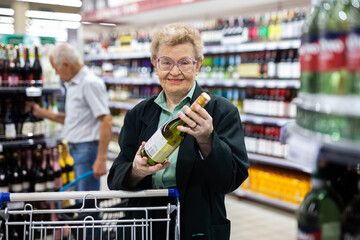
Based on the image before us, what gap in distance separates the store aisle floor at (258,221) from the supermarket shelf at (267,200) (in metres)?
0.07

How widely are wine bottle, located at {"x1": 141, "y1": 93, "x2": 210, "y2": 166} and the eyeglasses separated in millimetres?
298

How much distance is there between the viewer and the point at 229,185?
5.46ft

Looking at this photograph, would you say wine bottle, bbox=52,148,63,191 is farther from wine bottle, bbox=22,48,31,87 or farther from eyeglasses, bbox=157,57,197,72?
eyeglasses, bbox=157,57,197,72

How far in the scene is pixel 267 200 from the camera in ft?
17.1

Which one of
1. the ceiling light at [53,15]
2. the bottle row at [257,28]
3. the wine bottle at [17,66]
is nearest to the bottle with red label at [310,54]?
the wine bottle at [17,66]

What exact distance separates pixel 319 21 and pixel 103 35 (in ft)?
31.1

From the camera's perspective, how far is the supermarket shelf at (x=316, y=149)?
0.81 m

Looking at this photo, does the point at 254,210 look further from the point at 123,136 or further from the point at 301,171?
the point at 123,136

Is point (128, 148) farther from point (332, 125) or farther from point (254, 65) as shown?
point (254, 65)

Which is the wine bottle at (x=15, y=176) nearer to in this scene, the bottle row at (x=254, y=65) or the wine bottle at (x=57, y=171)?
the wine bottle at (x=57, y=171)

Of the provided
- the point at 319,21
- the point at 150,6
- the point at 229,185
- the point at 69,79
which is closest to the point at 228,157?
the point at 229,185

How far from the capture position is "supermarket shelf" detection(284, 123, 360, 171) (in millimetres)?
805

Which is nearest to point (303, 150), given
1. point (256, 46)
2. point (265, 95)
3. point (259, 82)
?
point (259, 82)

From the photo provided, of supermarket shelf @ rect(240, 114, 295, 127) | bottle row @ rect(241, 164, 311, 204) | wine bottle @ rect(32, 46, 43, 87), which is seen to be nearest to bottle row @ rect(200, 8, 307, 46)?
supermarket shelf @ rect(240, 114, 295, 127)
